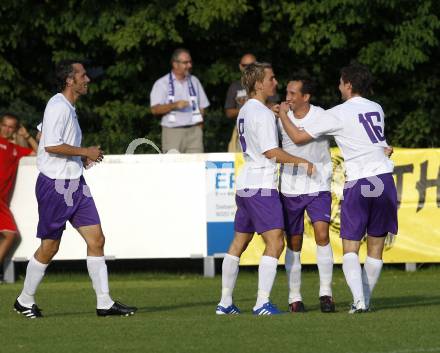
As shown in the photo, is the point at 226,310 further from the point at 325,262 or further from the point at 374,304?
the point at 374,304

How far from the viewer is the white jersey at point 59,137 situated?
12.0 m

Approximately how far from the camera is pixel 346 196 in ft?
39.7

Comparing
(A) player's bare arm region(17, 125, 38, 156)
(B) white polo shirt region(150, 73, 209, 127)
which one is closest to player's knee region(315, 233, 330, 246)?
(B) white polo shirt region(150, 73, 209, 127)

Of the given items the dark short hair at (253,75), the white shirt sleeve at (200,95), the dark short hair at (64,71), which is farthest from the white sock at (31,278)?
the white shirt sleeve at (200,95)

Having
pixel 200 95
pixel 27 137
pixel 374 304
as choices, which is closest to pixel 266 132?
pixel 374 304

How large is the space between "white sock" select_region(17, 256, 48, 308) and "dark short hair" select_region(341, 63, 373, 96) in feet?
10.0

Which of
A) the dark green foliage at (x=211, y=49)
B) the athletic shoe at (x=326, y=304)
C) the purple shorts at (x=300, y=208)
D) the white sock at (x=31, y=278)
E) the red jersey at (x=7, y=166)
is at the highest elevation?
the dark green foliage at (x=211, y=49)

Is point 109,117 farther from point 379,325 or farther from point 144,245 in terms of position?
point 379,325

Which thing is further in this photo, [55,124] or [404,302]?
[404,302]

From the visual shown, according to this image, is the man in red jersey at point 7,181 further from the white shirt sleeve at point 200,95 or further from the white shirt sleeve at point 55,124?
the white shirt sleeve at point 55,124

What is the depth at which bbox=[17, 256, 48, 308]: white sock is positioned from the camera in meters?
12.3

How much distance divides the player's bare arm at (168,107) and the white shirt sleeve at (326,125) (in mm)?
5658

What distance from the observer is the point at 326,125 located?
12.0 meters

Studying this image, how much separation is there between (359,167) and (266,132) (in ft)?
2.79
